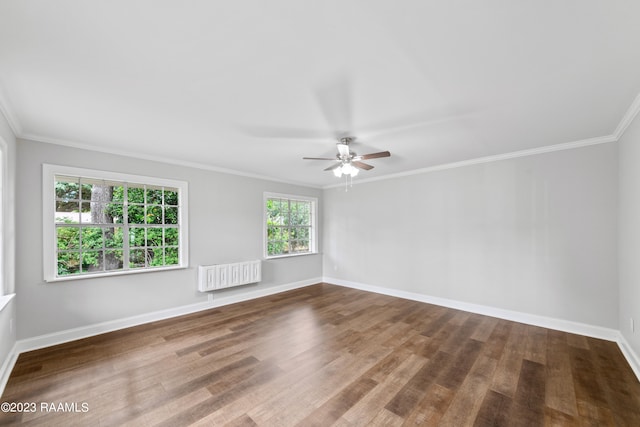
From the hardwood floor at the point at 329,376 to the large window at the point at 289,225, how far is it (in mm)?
2268

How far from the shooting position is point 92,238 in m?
3.69

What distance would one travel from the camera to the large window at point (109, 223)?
3422 millimetres

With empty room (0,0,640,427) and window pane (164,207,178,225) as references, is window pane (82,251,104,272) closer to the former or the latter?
empty room (0,0,640,427)

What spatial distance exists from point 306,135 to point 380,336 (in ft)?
8.98

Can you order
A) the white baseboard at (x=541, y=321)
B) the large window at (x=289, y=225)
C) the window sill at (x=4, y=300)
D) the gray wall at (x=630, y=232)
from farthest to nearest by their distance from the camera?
the large window at (x=289, y=225), the white baseboard at (x=541, y=321), the gray wall at (x=630, y=232), the window sill at (x=4, y=300)

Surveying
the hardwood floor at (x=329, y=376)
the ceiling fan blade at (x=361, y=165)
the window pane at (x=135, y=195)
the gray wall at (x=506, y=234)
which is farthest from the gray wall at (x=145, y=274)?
the ceiling fan blade at (x=361, y=165)

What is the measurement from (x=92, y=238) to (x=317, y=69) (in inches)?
151

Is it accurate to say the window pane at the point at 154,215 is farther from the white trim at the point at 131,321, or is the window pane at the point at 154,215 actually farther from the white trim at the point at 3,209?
the white trim at the point at 3,209

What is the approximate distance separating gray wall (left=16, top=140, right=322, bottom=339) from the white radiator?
6.1 inches

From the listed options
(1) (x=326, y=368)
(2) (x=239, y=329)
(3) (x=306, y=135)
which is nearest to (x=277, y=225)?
(2) (x=239, y=329)

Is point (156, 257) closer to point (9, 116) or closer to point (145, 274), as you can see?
point (145, 274)

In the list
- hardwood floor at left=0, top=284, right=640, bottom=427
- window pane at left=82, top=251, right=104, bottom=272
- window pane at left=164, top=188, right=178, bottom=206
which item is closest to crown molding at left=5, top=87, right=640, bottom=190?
window pane at left=164, top=188, right=178, bottom=206

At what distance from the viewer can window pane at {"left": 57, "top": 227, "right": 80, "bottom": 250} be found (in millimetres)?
3459

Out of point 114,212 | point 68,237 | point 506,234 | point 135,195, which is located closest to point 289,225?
point 135,195
